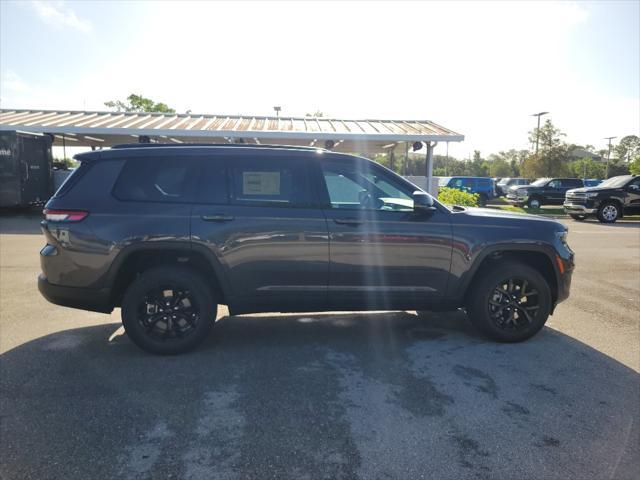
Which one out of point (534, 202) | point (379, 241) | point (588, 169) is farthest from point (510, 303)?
point (588, 169)

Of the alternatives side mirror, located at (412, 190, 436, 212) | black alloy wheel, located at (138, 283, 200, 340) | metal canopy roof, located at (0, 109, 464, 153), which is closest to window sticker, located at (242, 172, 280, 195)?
black alloy wheel, located at (138, 283, 200, 340)

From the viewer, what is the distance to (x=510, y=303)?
4.50 meters

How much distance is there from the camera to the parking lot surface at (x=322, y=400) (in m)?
2.62

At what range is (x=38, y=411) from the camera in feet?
10.3

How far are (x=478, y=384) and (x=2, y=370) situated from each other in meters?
3.96

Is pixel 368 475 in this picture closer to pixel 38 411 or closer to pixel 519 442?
pixel 519 442

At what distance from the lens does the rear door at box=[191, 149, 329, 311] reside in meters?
4.04

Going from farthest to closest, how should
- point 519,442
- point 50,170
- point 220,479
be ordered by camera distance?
point 50,170 < point 519,442 < point 220,479

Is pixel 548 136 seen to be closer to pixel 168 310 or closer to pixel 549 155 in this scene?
pixel 549 155

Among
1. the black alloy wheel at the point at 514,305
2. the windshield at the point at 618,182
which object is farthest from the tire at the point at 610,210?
the black alloy wheel at the point at 514,305

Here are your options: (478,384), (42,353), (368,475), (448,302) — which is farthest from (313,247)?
(42,353)

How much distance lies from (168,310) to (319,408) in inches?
67.7

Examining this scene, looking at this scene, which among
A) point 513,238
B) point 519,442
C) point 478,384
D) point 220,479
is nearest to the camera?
point 220,479

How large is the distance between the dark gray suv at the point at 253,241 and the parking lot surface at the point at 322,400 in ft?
1.52
